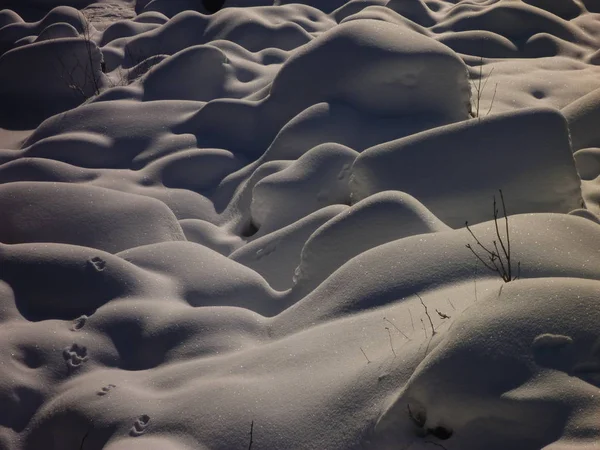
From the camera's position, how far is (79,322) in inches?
103

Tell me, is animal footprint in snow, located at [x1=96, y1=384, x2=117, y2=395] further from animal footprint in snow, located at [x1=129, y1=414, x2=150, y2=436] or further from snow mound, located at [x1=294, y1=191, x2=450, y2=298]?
snow mound, located at [x1=294, y1=191, x2=450, y2=298]

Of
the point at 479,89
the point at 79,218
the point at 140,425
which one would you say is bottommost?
the point at 79,218

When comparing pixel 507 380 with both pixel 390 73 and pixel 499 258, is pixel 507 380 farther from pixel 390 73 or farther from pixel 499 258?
pixel 390 73

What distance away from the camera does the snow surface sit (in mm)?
1755

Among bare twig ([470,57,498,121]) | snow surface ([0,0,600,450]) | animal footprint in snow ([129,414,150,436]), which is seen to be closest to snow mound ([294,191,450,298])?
snow surface ([0,0,600,450])

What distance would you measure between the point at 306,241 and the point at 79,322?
37.6 inches

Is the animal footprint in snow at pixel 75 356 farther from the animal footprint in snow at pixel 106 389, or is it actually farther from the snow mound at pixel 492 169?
the snow mound at pixel 492 169

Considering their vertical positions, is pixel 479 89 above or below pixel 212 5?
above

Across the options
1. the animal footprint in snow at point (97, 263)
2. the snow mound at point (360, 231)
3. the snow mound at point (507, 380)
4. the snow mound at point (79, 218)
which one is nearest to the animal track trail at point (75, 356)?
the animal footprint in snow at point (97, 263)

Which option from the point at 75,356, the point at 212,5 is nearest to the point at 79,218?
the point at 75,356

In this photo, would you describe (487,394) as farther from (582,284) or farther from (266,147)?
(266,147)

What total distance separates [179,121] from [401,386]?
9.85 feet

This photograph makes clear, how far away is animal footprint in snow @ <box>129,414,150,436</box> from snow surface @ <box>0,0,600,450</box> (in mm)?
10

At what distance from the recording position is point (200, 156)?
13.5 feet
